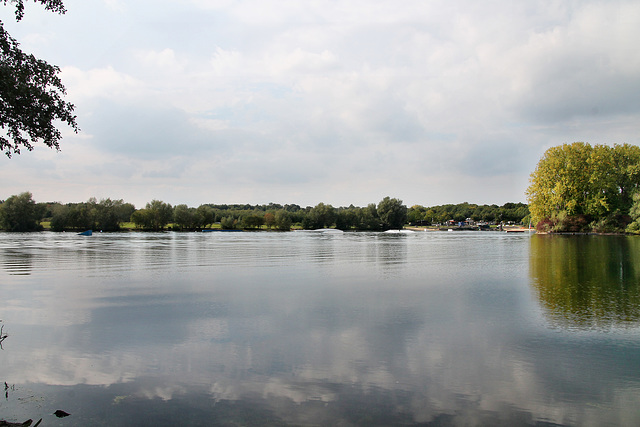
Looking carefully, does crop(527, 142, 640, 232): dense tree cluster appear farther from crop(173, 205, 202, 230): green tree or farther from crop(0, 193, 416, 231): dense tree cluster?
crop(173, 205, 202, 230): green tree

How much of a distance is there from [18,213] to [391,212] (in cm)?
11325

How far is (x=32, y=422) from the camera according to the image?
6.01 meters

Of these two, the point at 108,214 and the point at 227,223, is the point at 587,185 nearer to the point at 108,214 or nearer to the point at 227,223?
the point at 227,223

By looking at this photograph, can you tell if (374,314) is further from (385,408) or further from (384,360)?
(385,408)

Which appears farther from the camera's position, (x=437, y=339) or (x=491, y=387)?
(x=437, y=339)

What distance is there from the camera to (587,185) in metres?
77.6

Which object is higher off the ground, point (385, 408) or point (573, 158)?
point (573, 158)

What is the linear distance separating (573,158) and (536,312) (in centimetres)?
7803

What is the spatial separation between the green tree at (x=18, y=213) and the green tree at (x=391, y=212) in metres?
108

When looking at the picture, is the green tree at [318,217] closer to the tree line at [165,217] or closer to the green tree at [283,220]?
the tree line at [165,217]

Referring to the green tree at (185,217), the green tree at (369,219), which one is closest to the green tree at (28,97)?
the green tree at (185,217)

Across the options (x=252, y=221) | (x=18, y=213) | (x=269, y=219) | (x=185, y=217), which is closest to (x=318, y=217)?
(x=269, y=219)

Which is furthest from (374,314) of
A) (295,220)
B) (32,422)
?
(295,220)

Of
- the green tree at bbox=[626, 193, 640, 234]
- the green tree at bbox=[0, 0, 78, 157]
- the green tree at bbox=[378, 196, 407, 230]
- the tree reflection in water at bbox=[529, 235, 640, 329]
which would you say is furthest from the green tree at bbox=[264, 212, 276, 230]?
the green tree at bbox=[0, 0, 78, 157]
